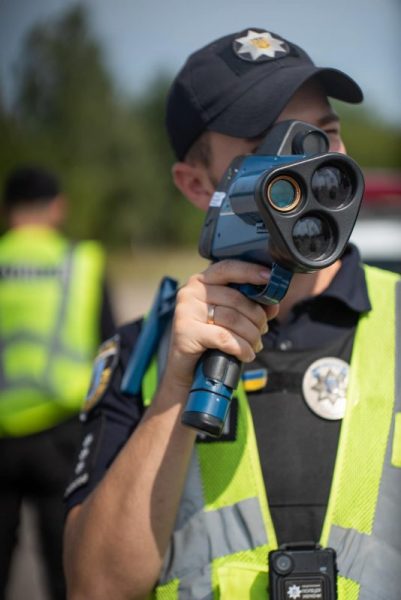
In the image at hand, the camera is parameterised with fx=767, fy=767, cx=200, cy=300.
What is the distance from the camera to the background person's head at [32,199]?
13.6 feet

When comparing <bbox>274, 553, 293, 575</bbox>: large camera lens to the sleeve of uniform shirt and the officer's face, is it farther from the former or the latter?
the officer's face

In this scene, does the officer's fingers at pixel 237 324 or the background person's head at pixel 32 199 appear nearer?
the officer's fingers at pixel 237 324

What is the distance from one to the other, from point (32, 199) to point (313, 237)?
3.23 metres

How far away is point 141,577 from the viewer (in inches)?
58.6

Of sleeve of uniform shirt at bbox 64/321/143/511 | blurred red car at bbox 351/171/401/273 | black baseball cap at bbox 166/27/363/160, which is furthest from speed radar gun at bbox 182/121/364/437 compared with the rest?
blurred red car at bbox 351/171/401/273

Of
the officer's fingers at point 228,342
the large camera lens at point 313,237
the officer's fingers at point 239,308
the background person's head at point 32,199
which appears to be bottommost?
the officer's fingers at point 228,342

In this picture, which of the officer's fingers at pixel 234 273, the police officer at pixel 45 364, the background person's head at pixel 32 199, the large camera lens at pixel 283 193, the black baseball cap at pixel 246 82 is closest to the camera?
the large camera lens at pixel 283 193

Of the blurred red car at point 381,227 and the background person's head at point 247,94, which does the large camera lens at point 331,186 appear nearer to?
the background person's head at point 247,94

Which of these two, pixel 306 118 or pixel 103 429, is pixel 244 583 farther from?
pixel 306 118

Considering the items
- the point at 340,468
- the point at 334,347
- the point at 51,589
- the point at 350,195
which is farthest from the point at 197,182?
the point at 51,589

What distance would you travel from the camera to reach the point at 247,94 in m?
1.58

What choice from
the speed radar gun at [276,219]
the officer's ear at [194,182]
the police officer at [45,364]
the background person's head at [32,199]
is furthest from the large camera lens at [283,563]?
the background person's head at [32,199]

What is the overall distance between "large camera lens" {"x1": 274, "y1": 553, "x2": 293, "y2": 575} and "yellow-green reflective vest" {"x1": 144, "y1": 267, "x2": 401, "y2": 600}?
0.05 m

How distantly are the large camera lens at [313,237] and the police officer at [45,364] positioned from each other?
2483 millimetres
